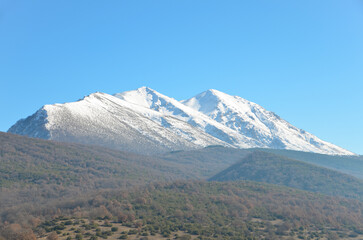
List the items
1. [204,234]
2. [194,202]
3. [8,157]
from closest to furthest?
[204,234]
[194,202]
[8,157]

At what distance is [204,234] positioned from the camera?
267ft

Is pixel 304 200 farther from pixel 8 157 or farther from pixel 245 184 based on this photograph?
pixel 8 157

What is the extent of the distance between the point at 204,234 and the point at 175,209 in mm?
21393

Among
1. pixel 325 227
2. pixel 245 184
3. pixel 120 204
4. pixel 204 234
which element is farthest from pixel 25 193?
pixel 325 227

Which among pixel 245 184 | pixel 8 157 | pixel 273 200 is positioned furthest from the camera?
pixel 8 157

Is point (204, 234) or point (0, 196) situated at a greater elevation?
point (0, 196)

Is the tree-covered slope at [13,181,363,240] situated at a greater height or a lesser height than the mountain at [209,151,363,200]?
lesser

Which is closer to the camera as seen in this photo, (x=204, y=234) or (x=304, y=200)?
(x=204, y=234)

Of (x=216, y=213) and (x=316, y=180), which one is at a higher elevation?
(x=316, y=180)

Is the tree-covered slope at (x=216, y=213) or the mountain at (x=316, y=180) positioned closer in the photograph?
the tree-covered slope at (x=216, y=213)

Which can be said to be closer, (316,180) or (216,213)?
(216,213)

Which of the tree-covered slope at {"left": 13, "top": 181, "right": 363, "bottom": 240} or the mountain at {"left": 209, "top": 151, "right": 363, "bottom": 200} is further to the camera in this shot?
the mountain at {"left": 209, "top": 151, "right": 363, "bottom": 200}

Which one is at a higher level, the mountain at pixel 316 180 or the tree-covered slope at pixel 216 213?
the mountain at pixel 316 180

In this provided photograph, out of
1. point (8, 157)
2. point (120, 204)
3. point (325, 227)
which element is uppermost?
point (8, 157)
